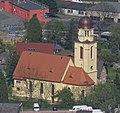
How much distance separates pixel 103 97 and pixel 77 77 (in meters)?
2.28

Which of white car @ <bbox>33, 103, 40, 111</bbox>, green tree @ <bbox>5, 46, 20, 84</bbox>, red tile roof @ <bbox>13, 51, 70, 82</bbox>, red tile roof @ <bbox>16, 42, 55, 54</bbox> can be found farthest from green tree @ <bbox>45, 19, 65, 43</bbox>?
white car @ <bbox>33, 103, 40, 111</bbox>

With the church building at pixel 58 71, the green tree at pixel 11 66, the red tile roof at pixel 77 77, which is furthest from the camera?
the green tree at pixel 11 66

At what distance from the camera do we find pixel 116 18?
47844 millimetres

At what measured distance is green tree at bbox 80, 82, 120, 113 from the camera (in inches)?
1056

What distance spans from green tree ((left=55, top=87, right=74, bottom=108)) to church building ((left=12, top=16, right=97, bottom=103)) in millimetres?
480

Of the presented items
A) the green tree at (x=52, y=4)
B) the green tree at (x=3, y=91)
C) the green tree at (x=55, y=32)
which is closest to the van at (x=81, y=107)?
the green tree at (x=3, y=91)

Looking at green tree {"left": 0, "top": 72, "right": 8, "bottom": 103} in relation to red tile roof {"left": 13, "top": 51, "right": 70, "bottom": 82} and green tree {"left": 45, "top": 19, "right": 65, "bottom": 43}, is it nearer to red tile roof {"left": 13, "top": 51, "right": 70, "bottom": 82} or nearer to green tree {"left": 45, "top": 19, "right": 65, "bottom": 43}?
red tile roof {"left": 13, "top": 51, "right": 70, "bottom": 82}

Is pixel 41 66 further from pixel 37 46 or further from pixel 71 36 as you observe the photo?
pixel 71 36

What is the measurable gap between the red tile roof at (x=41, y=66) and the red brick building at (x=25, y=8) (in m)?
15.0

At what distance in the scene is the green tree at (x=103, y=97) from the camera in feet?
88.0

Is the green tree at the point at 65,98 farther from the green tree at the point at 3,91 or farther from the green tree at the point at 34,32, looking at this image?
the green tree at the point at 34,32

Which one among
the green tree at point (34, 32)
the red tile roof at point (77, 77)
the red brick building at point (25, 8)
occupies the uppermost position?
the red brick building at point (25, 8)

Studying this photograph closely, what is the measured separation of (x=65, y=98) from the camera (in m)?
28.3

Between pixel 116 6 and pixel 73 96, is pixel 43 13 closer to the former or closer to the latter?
pixel 116 6
